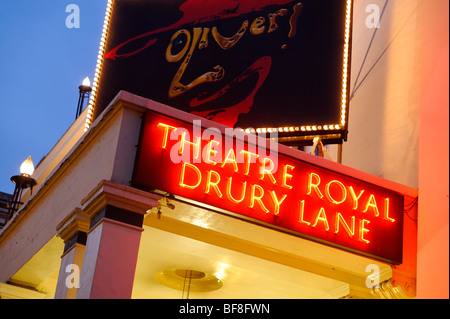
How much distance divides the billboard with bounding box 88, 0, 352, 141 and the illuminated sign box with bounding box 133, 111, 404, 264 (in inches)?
77.9

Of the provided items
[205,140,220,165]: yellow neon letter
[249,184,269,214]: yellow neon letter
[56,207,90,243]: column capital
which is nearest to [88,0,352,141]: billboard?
[249,184,269,214]: yellow neon letter

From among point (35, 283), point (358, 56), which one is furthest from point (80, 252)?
point (358, 56)

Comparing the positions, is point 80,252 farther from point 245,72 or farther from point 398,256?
point 245,72

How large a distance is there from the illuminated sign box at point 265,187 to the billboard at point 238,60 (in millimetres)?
1978

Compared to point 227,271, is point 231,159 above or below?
above

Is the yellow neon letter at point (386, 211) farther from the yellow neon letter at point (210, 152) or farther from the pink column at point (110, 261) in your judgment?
the pink column at point (110, 261)

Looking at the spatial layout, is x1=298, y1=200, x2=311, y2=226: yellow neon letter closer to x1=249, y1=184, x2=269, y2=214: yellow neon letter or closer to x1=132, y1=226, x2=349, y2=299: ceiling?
x1=249, y1=184, x2=269, y2=214: yellow neon letter

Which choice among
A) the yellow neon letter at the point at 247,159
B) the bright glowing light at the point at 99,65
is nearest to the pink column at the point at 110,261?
the yellow neon letter at the point at 247,159

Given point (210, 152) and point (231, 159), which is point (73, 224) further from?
point (231, 159)

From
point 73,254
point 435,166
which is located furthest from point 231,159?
point 435,166

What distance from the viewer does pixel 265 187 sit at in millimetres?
8477

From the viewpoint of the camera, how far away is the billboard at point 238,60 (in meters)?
11.2

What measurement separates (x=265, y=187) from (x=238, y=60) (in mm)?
4284

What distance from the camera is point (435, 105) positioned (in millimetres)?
5465
